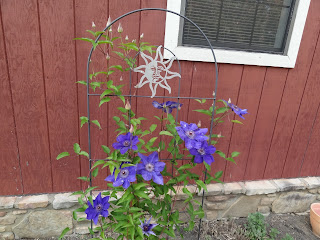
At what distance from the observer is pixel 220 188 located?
7.16 ft

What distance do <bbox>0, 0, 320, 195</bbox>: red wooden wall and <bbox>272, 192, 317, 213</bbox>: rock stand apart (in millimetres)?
237

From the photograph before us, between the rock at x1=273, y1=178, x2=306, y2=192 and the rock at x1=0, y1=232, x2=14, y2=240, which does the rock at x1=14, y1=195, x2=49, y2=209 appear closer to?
the rock at x1=0, y1=232, x2=14, y2=240

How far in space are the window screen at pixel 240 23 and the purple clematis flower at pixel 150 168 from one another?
987 millimetres

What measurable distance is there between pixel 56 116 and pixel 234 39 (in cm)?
152

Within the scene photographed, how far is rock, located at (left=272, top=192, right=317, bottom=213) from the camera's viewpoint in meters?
2.38

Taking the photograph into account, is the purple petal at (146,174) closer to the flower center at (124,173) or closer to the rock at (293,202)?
the flower center at (124,173)

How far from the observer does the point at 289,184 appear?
233cm

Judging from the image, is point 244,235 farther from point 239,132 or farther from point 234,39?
point 234,39

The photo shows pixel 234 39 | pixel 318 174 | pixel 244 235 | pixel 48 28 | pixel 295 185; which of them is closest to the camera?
pixel 48 28

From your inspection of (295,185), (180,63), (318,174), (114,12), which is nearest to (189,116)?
(180,63)

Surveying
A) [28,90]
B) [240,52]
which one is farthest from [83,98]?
[240,52]

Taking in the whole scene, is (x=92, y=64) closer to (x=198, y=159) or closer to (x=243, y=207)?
(x=198, y=159)

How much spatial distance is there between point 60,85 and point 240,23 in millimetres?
1468

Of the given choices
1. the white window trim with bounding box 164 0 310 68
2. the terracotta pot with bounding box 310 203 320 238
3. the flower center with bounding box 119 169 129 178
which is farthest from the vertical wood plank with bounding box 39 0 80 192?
the terracotta pot with bounding box 310 203 320 238
